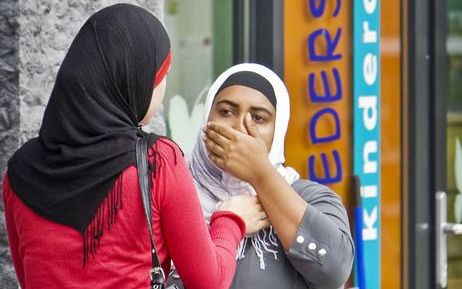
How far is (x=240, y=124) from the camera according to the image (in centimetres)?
294

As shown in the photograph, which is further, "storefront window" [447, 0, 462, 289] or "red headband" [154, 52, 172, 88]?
"storefront window" [447, 0, 462, 289]

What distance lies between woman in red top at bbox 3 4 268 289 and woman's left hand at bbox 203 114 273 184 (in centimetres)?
44

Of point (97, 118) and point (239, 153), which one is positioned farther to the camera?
point (239, 153)

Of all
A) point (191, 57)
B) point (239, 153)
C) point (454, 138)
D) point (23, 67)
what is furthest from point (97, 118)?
point (454, 138)

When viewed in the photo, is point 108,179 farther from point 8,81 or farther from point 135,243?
point 8,81

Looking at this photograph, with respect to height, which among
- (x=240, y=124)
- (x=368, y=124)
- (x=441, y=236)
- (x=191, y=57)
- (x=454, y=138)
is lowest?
(x=441, y=236)

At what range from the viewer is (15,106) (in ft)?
11.9

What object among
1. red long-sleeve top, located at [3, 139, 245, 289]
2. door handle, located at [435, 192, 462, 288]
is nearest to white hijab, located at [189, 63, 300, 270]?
red long-sleeve top, located at [3, 139, 245, 289]

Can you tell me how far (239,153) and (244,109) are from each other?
0.68 feet

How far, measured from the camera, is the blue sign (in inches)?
194

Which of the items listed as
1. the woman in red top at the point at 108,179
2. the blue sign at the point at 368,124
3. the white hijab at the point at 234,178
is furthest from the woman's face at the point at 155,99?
the blue sign at the point at 368,124

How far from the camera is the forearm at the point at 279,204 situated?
2.78 meters

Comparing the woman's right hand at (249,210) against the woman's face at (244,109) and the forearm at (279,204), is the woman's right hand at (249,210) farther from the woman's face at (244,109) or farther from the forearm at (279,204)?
the woman's face at (244,109)

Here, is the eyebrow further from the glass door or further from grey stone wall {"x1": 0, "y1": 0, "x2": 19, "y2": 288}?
the glass door
